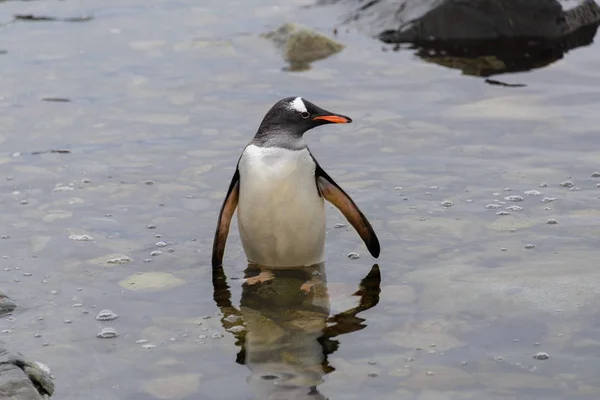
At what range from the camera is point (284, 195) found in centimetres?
621

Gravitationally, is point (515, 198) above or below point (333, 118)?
below

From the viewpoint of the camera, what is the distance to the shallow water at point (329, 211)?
16.8 feet

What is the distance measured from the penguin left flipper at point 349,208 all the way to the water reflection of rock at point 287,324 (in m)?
0.16

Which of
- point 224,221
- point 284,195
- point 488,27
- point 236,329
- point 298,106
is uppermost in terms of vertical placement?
point 298,106

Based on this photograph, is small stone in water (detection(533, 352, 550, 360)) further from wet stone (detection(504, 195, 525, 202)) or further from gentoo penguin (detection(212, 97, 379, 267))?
wet stone (detection(504, 195, 525, 202))

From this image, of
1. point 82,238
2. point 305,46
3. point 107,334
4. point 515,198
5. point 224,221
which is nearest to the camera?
point 107,334

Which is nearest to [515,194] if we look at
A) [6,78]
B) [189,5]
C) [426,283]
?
[426,283]

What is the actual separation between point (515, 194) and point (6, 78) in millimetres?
5402

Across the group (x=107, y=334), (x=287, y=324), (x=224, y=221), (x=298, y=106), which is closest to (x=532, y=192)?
(x=298, y=106)

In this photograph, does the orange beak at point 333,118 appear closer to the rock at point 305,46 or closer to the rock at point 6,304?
the rock at point 6,304

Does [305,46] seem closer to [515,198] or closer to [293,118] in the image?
[515,198]

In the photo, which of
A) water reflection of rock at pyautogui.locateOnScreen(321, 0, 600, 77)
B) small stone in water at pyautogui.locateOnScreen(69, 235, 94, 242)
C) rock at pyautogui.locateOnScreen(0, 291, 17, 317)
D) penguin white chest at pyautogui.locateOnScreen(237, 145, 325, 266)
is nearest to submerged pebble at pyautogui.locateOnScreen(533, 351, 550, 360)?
penguin white chest at pyautogui.locateOnScreen(237, 145, 325, 266)

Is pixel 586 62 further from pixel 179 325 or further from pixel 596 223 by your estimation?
pixel 179 325

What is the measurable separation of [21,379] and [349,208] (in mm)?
2479
